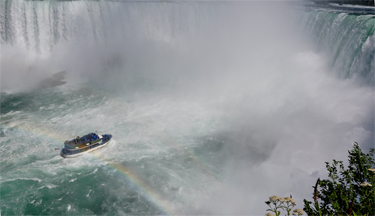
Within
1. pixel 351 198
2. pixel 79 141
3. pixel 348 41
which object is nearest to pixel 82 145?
pixel 79 141

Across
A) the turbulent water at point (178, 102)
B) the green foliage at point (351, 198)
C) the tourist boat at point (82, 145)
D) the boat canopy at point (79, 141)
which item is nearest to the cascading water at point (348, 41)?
the turbulent water at point (178, 102)

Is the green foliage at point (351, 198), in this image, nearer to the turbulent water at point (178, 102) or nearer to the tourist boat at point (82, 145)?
the turbulent water at point (178, 102)

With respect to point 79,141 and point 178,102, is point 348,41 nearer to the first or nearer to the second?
point 178,102

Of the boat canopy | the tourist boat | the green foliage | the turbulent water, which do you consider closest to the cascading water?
the turbulent water

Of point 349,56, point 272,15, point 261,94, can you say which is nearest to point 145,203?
point 261,94

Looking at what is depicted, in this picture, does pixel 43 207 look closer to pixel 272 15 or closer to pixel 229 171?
pixel 229 171
